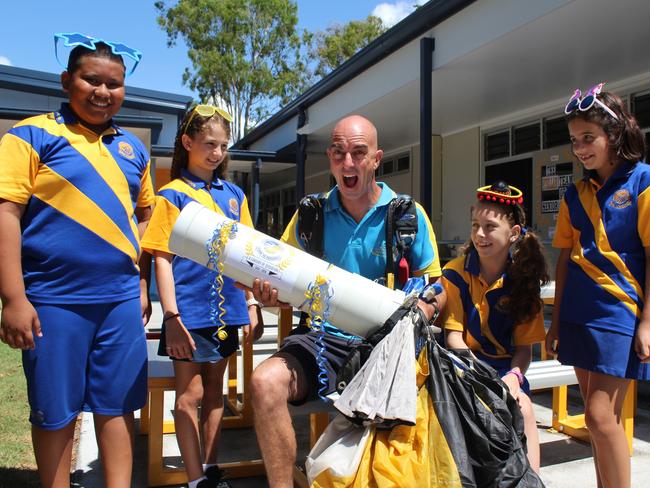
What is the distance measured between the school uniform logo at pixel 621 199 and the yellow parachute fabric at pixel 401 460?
1.16 metres

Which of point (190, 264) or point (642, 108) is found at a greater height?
point (642, 108)

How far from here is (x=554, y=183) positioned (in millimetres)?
9375

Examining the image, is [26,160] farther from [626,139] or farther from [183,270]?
[626,139]

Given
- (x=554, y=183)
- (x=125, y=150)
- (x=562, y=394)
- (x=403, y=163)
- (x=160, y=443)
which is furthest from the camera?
(x=403, y=163)

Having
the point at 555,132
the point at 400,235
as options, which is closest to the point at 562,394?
the point at 400,235

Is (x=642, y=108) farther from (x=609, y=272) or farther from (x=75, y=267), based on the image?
(x=75, y=267)

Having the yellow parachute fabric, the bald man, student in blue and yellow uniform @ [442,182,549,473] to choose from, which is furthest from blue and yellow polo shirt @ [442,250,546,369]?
the yellow parachute fabric

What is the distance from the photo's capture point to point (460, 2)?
6484 millimetres

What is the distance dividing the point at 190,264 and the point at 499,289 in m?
1.51

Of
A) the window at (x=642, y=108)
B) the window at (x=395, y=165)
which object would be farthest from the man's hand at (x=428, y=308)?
the window at (x=395, y=165)

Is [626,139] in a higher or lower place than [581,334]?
higher

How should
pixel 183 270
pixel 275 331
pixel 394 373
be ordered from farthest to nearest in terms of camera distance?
pixel 275 331 < pixel 183 270 < pixel 394 373

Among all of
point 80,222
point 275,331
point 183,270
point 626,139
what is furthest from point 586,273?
point 275,331

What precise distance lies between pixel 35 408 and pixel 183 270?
35.3 inches
